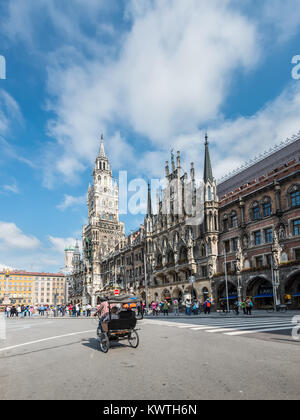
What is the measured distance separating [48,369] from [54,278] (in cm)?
16796

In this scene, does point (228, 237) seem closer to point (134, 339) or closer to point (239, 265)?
point (239, 265)

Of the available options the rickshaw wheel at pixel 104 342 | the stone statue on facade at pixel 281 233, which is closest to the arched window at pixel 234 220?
the stone statue on facade at pixel 281 233

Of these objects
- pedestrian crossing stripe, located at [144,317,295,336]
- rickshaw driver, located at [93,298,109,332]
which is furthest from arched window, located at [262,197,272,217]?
rickshaw driver, located at [93,298,109,332]

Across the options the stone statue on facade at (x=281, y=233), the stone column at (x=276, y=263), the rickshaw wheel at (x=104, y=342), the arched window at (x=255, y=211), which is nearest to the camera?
the rickshaw wheel at (x=104, y=342)

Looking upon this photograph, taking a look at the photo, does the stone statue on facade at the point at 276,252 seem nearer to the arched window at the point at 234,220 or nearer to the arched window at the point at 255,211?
the arched window at the point at 255,211

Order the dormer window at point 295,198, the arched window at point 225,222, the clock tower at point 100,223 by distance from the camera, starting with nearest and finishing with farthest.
A: the dormer window at point 295,198, the arched window at point 225,222, the clock tower at point 100,223

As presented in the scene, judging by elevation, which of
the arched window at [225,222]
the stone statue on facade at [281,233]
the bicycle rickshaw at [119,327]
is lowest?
the bicycle rickshaw at [119,327]

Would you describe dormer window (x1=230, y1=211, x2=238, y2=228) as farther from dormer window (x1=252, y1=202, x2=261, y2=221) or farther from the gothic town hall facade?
dormer window (x1=252, y1=202, x2=261, y2=221)

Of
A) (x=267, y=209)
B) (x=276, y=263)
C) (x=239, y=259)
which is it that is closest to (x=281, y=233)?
(x=276, y=263)

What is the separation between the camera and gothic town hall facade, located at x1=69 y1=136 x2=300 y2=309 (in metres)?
31.8

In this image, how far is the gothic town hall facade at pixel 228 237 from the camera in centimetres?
3175

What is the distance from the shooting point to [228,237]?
39.4m

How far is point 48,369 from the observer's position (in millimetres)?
Result: 7777

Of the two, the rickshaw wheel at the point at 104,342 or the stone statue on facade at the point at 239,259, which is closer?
the rickshaw wheel at the point at 104,342
